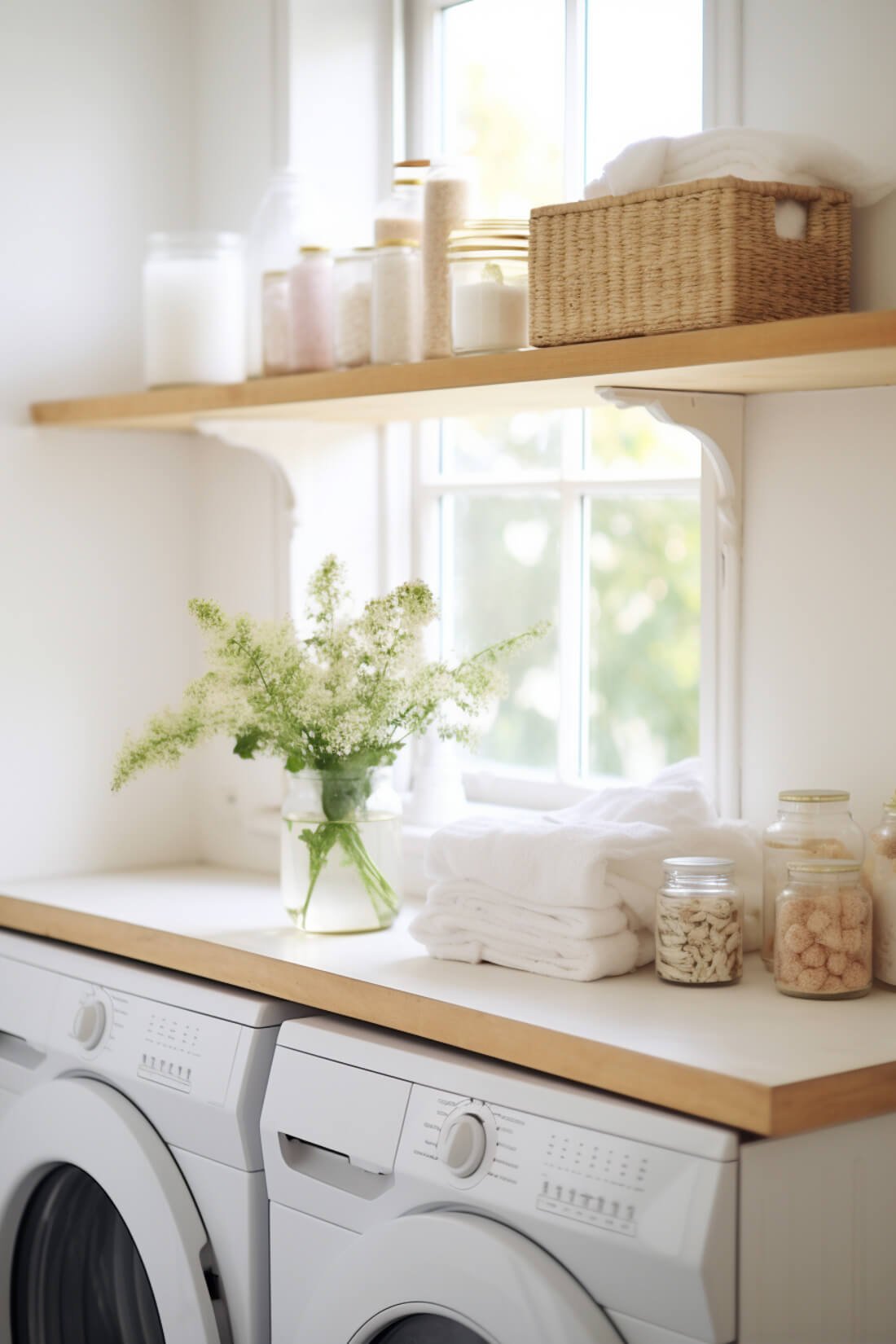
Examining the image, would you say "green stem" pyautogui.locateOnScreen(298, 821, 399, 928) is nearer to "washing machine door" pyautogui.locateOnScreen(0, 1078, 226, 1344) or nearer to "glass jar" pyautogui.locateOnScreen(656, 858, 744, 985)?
"washing machine door" pyautogui.locateOnScreen(0, 1078, 226, 1344)

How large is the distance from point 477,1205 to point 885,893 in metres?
0.52

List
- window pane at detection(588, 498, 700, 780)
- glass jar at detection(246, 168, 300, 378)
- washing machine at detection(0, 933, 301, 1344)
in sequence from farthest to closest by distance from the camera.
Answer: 1. window pane at detection(588, 498, 700, 780)
2. glass jar at detection(246, 168, 300, 378)
3. washing machine at detection(0, 933, 301, 1344)

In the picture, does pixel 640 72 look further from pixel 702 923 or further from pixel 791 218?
pixel 702 923

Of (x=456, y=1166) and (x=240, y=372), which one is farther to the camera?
(x=240, y=372)

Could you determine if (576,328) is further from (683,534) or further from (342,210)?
(683,534)

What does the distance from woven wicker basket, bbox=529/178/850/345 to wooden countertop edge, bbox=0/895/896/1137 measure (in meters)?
0.72

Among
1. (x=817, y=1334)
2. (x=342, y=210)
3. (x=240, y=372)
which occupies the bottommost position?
(x=817, y=1334)

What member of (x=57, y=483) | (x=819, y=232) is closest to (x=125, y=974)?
(x=57, y=483)

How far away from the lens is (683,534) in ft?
16.8

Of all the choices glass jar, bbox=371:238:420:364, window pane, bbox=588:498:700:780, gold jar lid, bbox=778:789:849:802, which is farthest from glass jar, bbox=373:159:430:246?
window pane, bbox=588:498:700:780

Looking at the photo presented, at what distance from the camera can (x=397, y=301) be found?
202cm

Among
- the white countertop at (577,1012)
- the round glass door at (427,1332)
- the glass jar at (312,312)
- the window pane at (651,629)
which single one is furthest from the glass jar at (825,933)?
the window pane at (651,629)

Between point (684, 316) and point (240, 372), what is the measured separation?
0.99m

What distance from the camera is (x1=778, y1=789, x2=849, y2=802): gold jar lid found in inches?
64.9
